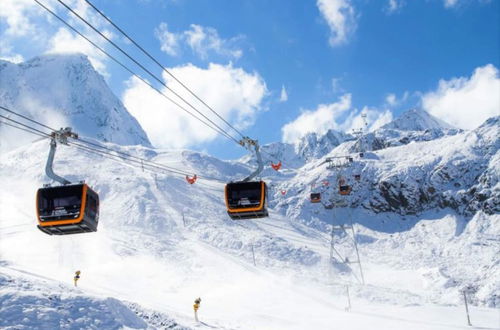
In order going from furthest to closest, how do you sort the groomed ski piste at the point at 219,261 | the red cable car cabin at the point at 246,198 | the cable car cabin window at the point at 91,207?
the groomed ski piste at the point at 219,261
the red cable car cabin at the point at 246,198
the cable car cabin window at the point at 91,207

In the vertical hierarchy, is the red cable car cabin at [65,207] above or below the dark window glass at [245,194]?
below

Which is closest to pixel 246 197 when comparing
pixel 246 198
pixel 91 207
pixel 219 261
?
pixel 246 198

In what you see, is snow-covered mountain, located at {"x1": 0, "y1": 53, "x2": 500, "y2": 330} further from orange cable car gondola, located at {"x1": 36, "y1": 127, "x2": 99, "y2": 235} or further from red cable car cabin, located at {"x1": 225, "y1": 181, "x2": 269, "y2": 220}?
red cable car cabin, located at {"x1": 225, "y1": 181, "x2": 269, "y2": 220}

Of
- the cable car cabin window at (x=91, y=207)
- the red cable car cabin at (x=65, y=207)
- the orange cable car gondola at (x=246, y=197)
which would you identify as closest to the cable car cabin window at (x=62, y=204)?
the red cable car cabin at (x=65, y=207)

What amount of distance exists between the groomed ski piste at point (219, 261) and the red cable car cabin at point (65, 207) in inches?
196

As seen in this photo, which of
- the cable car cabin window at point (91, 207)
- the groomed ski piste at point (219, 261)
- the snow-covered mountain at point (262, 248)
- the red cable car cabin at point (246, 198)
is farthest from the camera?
the snow-covered mountain at point (262, 248)

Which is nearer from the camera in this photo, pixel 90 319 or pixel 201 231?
pixel 90 319

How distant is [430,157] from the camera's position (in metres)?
113

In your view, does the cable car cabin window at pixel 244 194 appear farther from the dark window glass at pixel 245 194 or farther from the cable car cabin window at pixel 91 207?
the cable car cabin window at pixel 91 207

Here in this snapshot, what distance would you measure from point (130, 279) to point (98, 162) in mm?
56257

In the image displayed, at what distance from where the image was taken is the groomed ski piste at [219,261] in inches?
1086

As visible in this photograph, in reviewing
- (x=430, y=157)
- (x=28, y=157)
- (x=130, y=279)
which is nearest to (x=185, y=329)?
(x=130, y=279)

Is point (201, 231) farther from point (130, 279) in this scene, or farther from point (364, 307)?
point (364, 307)

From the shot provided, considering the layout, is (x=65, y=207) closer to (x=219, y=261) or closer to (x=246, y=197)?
(x=246, y=197)
